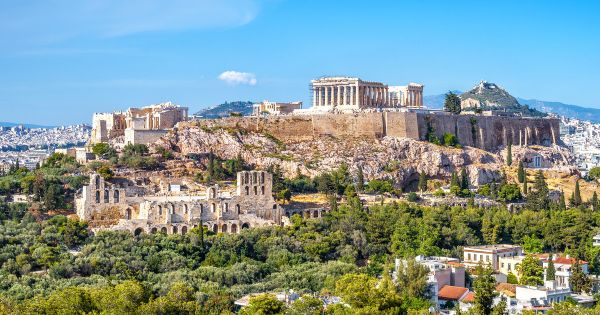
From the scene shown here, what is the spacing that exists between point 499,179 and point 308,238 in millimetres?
23004

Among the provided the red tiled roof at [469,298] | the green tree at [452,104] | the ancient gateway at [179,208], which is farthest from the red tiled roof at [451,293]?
the green tree at [452,104]

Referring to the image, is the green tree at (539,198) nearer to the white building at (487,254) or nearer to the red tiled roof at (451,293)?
the white building at (487,254)

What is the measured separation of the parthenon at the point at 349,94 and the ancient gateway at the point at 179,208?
22.6 m

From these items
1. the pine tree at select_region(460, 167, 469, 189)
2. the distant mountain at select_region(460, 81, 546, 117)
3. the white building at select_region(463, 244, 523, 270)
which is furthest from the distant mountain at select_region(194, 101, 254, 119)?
the white building at select_region(463, 244, 523, 270)

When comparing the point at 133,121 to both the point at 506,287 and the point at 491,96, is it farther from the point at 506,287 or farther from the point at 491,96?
the point at 491,96

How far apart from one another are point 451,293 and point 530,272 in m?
5.50

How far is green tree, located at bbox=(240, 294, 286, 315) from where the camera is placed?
129 feet

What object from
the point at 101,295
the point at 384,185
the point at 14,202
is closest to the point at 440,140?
the point at 384,185

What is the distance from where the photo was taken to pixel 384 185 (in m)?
67.8

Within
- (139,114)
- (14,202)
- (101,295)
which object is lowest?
(101,295)

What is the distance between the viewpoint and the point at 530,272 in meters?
51.3

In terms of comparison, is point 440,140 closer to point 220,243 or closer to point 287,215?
point 287,215

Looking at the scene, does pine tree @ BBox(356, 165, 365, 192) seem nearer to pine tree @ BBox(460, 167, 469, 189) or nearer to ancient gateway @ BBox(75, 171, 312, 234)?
pine tree @ BBox(460, 167, 469, 189)

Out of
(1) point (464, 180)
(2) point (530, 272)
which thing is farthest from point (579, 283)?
(1) point (464, 180)
